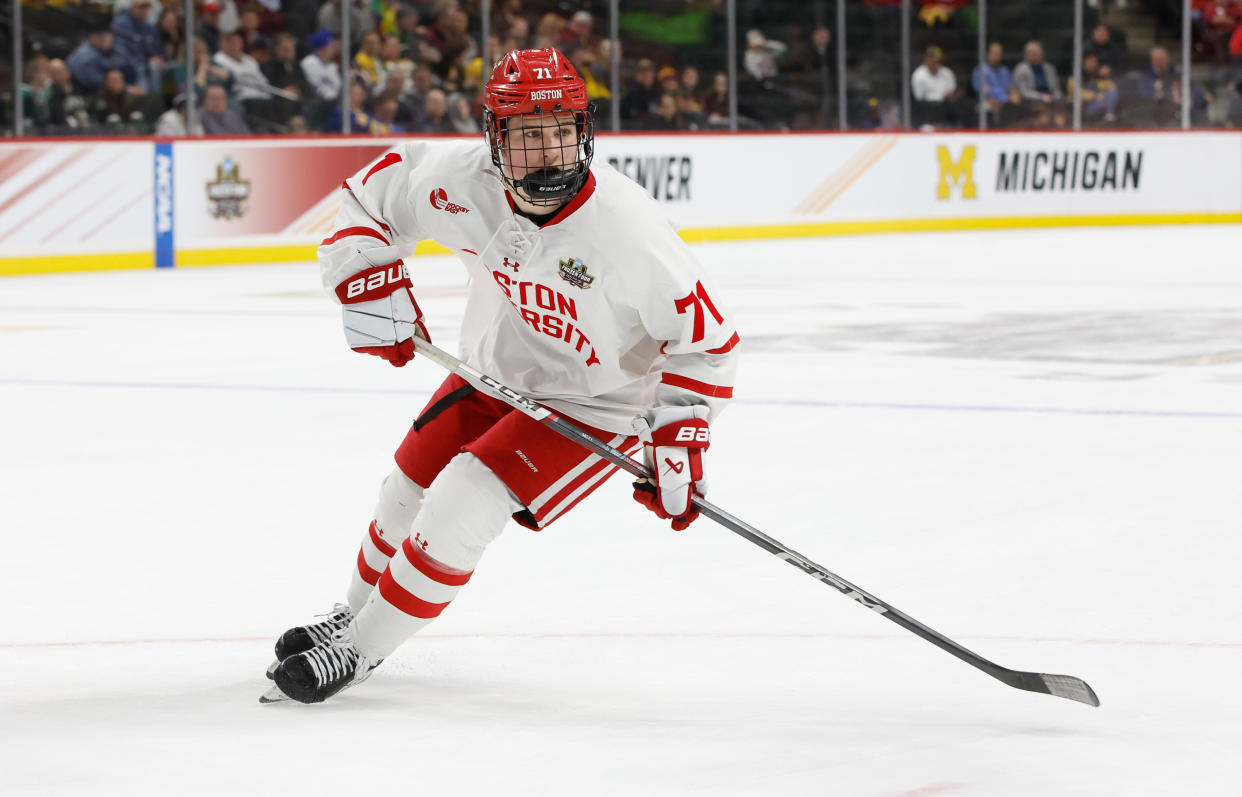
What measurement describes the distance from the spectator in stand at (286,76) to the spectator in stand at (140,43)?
85 cm

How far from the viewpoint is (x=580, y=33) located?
14656mm

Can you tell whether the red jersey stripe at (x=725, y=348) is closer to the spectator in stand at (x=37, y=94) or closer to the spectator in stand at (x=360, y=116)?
the spectator in stand at (x=37, y=94)

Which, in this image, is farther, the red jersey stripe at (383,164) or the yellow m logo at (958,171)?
the yellow m logo at (958,171)

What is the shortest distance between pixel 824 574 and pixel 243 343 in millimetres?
5556

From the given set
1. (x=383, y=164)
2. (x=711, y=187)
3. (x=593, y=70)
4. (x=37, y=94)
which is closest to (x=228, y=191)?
(x=37, y=94)

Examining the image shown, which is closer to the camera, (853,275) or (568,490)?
(568,490)

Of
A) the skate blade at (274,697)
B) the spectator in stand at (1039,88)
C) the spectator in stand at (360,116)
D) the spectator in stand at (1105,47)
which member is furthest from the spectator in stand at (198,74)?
the skate blade at (274,697)

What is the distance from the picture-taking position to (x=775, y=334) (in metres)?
8.27

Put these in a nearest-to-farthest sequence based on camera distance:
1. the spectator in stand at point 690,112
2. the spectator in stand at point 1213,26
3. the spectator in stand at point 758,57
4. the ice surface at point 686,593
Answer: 1. the ice surface at point 686,593
2. the spectator in stand at point 690,112
3. the spectator in stand at point 758,57
4. the spectator in stand at point 1213,26

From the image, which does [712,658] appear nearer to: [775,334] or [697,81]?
[775,334]

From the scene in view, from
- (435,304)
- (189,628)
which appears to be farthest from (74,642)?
(435,304)

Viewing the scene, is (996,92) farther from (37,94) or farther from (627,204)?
(627,204)

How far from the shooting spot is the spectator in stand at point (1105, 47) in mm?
16891

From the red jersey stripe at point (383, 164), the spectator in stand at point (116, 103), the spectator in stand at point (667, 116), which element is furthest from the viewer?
the spectator in stand at point (667, 116)
